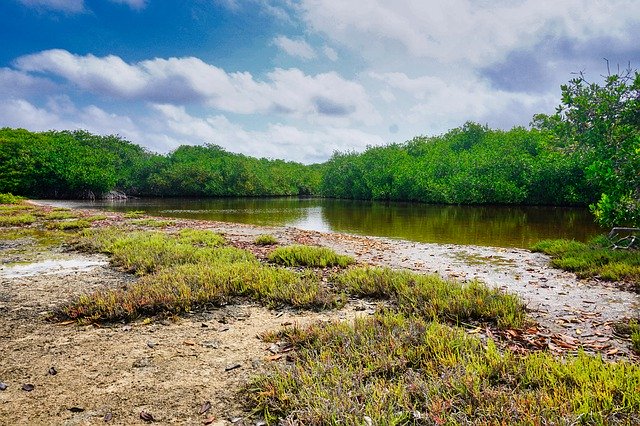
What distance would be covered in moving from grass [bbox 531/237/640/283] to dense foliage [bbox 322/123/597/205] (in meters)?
18.2

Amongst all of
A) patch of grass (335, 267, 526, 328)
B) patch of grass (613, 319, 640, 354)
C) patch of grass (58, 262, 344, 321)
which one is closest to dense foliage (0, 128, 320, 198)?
patch of grass (58, 262, 344, 321)

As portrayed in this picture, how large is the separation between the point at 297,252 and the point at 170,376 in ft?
26.7

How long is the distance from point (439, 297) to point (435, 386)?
11.7 ft

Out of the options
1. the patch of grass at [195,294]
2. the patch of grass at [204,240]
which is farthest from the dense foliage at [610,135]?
the patch of grass at [204,240]

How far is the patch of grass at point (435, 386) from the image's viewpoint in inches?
147

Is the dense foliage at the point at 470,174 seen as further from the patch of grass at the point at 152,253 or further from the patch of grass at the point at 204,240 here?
the patch of grass at the point at 152,253

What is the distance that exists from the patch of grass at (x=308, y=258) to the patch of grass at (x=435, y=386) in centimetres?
688

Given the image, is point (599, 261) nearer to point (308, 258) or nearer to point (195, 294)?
point (308, 258)

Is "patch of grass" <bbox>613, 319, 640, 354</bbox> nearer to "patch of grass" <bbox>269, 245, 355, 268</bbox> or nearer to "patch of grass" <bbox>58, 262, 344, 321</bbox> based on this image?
"patch of grass" <bbox>58, 262, 344, 321</bbox>

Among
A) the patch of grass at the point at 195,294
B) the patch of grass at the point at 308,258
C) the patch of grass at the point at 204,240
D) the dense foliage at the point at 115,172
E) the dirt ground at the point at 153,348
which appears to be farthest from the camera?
the dense foliage at the point at 115,172

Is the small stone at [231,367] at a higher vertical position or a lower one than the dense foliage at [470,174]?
lower

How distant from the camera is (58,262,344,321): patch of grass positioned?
7.44m

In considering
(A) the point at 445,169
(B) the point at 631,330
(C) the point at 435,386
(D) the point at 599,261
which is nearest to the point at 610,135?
(D) the point at 599,261

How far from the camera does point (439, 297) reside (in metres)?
7.62
